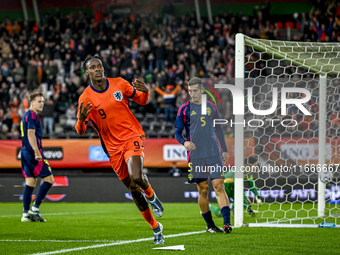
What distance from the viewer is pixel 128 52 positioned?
2277cm

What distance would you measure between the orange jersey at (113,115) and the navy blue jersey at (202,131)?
1.32 meters

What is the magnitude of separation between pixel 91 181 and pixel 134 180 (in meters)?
9.95

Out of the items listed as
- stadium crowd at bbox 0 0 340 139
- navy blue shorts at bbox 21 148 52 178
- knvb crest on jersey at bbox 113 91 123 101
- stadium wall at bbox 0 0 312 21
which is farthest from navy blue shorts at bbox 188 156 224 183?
stadium wall at bbox 0 0 312 21

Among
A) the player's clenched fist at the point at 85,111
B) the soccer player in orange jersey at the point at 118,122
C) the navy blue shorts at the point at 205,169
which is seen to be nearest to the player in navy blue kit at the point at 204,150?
the navy blue shorts at the point at 205,169

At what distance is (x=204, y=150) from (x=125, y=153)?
160 centimetres

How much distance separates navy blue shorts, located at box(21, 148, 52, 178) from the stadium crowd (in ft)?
26.2

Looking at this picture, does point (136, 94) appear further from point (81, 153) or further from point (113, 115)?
point (81, 153)

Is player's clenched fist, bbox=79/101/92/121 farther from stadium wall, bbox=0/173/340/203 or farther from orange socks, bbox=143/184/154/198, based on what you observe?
stadium wall, bbox=0/173/340/203

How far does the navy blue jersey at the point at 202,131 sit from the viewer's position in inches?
291

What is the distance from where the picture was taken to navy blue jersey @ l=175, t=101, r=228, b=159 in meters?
7.40

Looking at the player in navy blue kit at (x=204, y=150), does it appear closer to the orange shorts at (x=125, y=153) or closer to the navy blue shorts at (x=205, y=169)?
the navy blue shorts at (x=205, y=169)

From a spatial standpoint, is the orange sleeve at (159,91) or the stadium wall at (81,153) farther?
the orange sleeve at (159,91)

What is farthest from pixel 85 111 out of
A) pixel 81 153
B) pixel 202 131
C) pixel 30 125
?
pixel 81 153

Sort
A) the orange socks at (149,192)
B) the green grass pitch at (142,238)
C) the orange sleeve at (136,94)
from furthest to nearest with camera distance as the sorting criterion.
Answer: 1. the orange socks at (149,192)
2. the orange sleeve at (136,94)
3. the green grass pitch at (142,238)
